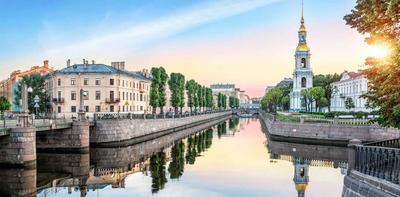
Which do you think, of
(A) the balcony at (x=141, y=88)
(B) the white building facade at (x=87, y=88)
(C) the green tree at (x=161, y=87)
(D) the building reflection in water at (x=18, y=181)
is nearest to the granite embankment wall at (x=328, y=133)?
(C) the green tree at (x=161, y=87)

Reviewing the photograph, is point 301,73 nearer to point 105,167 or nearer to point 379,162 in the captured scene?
point 105,167

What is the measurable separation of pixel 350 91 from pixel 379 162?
9581 cm

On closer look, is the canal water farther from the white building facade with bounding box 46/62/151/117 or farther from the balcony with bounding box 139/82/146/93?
the balcony with bounding box 139/82/146/93

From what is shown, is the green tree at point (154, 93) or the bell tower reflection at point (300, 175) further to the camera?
the green tree at point (154, 93)

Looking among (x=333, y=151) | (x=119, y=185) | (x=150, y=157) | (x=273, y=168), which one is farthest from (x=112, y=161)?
(x=333, y=151)

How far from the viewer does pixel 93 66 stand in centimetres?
8306

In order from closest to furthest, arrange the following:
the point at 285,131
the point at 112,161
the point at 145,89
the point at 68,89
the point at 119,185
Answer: the point at 119,185, the point at 112,161, the point at 285,131, the point at 68,89, the point at 145,89

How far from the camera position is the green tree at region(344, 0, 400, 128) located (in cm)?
1380

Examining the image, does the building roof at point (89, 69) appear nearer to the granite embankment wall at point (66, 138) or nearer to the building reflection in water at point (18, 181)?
the granite embankment wall at point (66, 138)

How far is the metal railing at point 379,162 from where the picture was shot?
13.8 m

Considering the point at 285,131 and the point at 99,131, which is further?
the point at 285,131

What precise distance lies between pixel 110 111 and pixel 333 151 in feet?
159

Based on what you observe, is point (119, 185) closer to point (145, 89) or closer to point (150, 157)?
point (150, 157)

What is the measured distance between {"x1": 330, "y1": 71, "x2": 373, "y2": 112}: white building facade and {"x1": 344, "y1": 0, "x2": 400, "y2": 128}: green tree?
258 feet
